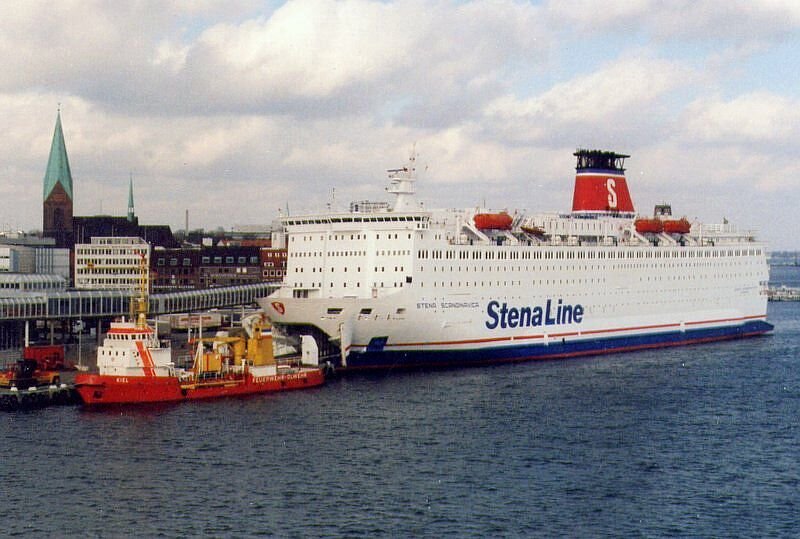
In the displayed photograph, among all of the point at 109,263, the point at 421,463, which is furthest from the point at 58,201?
the point at 421,463

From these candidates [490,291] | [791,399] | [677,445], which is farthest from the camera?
[490,291]

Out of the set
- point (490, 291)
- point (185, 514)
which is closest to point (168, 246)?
point (490, 291)

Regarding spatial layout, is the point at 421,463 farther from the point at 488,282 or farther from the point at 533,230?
the point at 533,230

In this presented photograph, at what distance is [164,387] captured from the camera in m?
33.7

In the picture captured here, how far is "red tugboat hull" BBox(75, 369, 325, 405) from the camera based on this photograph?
3272cm

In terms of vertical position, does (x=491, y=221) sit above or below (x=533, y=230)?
above

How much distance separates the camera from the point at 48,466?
24938 mm

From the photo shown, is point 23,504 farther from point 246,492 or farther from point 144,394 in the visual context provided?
point 144,394

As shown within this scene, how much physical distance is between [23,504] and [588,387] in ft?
69.5

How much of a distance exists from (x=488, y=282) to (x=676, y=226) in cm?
1586

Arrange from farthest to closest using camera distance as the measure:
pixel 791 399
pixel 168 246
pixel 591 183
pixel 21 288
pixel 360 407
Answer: pixel 168 246
pixel 591 183
pixel 21 288
pixel 791 399
pixel 360 407

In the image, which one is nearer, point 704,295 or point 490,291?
point 490,291

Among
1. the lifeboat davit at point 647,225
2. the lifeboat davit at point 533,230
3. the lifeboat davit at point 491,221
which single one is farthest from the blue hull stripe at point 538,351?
the lifeboat davit at point 647,225

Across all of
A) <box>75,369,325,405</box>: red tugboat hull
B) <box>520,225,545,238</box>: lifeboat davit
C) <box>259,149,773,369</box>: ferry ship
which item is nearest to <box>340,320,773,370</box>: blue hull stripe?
<box>259,149,773,369</box>: ferry ship
